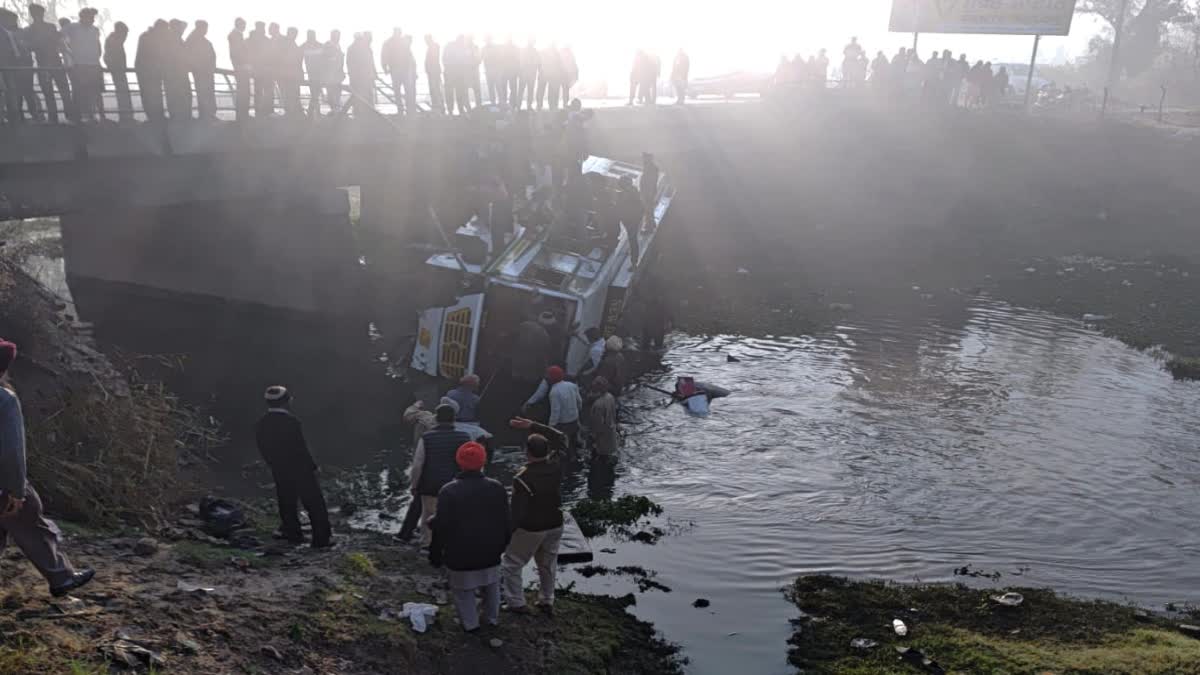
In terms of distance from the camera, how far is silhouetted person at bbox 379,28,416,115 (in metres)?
22.9

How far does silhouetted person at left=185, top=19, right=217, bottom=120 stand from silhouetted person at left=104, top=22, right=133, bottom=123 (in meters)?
1.02

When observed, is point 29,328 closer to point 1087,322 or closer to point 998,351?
point 998,351

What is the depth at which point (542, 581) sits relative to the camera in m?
8.77

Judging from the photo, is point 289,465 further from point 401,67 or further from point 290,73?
point 401,67

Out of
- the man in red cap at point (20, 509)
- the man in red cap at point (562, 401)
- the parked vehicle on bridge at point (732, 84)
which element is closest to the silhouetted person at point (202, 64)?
the man in red cap at point (562, 401)

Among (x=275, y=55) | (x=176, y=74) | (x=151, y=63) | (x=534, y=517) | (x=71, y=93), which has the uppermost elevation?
(x=275, y=55)

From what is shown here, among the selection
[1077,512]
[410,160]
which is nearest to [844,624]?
[1077,512]

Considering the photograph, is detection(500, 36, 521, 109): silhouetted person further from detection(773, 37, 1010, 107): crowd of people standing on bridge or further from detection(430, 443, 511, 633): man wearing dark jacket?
detection(773, 37, 1010, 107): crowd of people standing on bridge

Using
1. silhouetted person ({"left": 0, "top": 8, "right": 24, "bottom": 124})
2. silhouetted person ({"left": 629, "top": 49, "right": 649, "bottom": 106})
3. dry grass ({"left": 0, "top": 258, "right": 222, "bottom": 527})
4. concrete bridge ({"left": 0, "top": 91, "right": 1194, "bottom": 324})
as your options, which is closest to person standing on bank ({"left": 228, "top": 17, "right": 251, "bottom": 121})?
concrete bridge ({"left": 0, "top": 91, "right": 1194, "bottom": 324})

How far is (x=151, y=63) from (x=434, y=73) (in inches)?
331

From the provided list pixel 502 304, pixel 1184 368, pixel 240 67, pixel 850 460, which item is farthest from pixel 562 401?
pixel 1184 368

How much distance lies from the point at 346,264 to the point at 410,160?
3010 millimetres

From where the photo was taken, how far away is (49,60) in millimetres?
15953

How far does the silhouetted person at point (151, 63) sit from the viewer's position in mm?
16328
